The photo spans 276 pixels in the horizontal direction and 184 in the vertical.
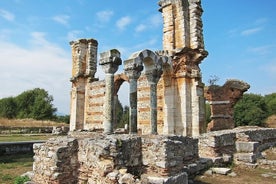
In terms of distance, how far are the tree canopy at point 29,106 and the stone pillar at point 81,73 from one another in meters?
47.0

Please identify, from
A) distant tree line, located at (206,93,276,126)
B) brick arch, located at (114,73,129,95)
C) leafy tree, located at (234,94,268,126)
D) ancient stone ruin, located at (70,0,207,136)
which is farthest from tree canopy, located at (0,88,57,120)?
ancient stone ruin, located at (70,0,207,136)

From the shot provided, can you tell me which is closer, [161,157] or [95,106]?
[161,157]

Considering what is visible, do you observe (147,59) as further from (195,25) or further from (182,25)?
(195,25)

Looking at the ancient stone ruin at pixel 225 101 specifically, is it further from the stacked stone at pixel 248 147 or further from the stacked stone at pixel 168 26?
the stacked stone at pixel 168 26

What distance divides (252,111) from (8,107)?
5636 cm

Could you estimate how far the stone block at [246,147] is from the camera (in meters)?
11.2

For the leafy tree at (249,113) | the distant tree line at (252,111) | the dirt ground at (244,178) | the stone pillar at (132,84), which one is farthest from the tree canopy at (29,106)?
the dirt ground at (244,178)

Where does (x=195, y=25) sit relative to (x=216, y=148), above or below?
above

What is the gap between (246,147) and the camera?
11.5m

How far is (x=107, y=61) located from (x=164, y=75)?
146 inches

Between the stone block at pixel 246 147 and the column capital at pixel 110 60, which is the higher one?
the column capital at pixel 110 60

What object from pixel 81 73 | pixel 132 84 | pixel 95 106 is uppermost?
pixel 81 73

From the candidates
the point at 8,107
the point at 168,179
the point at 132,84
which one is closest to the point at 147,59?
Result: the point at 132,84

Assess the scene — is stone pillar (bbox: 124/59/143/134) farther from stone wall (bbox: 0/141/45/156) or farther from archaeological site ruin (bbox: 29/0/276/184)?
stone wall (bbox: 0/141/45/156)
